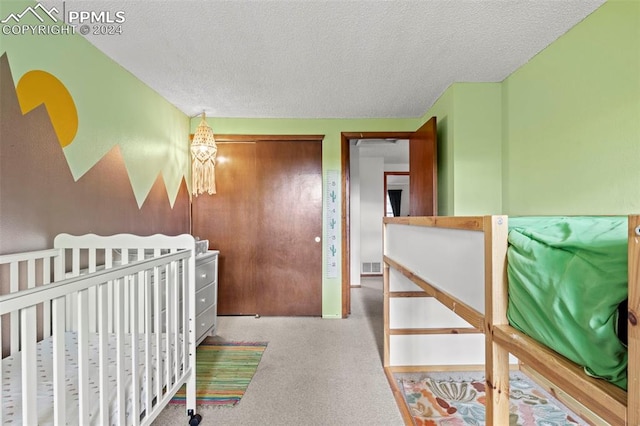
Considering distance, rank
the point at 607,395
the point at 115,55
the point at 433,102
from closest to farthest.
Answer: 1. the point at 607,395
2. the point at 115,55
3. the point at 433,102

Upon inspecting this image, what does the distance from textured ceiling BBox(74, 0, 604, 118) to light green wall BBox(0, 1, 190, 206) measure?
0.12 m

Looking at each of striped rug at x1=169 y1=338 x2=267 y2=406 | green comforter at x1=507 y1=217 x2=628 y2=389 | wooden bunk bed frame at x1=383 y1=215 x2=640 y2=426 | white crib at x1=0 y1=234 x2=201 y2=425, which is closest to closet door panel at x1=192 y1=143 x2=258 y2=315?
striped rug at x1=169 y1=338 x2=267 y2=406

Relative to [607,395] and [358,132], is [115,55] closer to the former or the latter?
[358,132]

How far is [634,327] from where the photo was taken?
0.45m

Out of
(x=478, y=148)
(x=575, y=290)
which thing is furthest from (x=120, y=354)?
(x=478, y=148)

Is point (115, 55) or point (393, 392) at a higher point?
point (115, 55)

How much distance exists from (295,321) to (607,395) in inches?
108

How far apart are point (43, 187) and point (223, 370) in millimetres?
1576

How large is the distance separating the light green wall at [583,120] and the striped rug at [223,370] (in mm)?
2304

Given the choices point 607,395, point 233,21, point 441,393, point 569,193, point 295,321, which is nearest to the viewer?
point 607,395

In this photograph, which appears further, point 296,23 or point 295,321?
point 295,321

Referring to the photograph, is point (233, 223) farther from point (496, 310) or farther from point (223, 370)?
point (496, 310)

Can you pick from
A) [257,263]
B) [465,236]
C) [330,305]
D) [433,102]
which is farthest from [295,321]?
[433,102]

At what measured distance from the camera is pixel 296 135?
10.2ft
